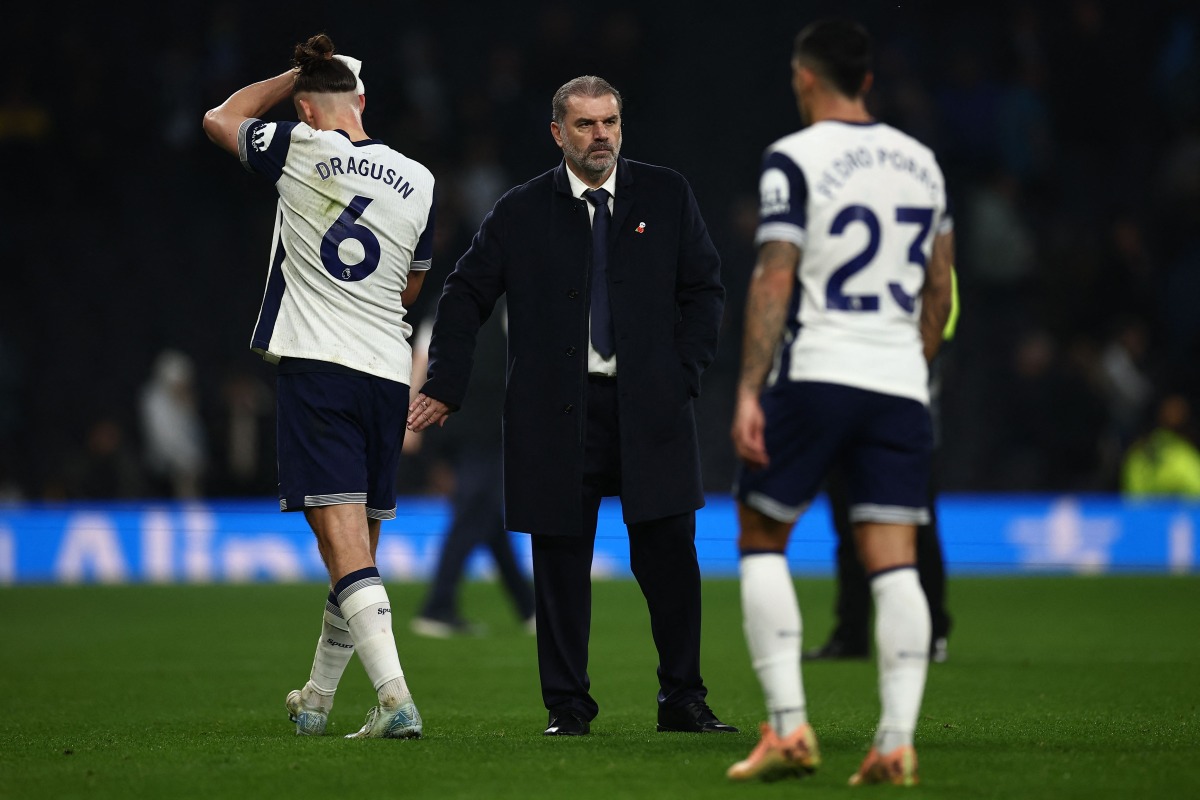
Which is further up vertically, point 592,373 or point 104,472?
point 592,373

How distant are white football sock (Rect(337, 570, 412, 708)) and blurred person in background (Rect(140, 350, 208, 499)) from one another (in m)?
12.8

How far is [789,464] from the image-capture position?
4.86 metres

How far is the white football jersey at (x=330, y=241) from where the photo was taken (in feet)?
19.6

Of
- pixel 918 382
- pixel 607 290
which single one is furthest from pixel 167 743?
pixel 918 382

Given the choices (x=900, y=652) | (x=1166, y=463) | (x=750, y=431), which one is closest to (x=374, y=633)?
(x=750, y=431)

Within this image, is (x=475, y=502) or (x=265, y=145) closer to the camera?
(x=265, y=145)

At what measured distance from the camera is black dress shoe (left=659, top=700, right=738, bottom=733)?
6.23 m

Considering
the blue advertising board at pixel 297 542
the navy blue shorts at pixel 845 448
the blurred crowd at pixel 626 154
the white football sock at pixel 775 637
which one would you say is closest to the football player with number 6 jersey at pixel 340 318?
the white football sock at pixel 775 637

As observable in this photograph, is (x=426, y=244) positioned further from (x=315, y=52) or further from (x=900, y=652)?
(x=900, y=652)

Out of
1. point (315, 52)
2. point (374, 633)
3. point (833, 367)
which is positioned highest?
point (315, 52)

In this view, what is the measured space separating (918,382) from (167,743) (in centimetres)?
296

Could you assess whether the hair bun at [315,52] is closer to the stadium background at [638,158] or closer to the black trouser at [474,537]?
the black trouser at [474,537]

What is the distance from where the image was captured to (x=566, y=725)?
6.25 meters

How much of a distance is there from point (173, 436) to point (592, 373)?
12742 mm
